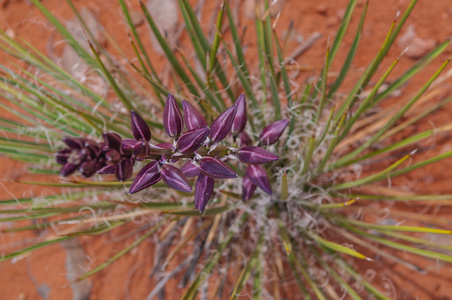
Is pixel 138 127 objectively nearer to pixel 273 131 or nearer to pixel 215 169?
pixel 215 169

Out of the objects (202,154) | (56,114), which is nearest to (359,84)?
(202,154)

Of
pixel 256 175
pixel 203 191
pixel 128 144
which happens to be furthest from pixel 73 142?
pixel 256 175

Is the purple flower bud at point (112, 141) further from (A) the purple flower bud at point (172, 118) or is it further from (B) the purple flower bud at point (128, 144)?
(A) the purple flower bud at point (172, 118)

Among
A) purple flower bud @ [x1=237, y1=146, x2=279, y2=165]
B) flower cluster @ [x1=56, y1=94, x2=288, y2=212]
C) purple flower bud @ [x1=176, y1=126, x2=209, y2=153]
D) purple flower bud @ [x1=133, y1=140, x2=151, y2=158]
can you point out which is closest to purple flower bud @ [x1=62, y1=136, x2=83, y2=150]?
flower cluster @ [x1=56, y1=94, x2=288, y2=212]

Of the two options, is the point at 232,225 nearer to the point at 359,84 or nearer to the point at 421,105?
the point at 359,84

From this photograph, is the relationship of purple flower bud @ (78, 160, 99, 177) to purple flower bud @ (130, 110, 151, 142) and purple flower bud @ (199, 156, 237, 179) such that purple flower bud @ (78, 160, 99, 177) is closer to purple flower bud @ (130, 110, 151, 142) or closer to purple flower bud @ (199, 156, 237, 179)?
purple flower bud @ (130, 110, 151, 142)
